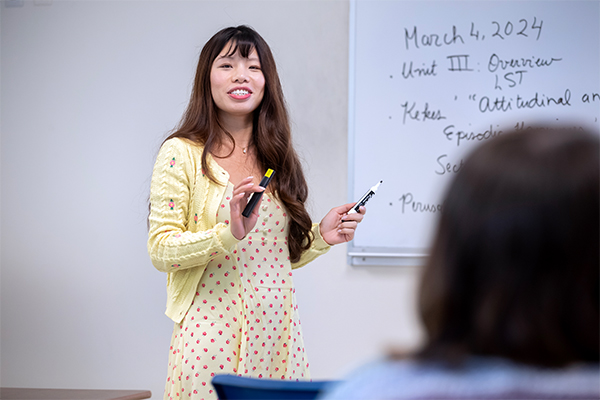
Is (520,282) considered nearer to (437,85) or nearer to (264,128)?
(264,128)

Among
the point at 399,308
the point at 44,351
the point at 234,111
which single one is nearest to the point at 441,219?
the point at 234,111

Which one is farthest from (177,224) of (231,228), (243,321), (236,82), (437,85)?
(437,85)

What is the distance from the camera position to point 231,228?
1190mm

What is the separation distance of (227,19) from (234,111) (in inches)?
41.3

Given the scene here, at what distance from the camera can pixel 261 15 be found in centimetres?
226

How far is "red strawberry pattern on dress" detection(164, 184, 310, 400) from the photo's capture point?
124 centimetres

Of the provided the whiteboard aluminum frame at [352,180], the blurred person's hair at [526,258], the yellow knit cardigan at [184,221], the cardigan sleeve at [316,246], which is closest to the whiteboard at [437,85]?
the whiteboard aluminum frame at [352,180]

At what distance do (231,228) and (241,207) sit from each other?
0.05 meters

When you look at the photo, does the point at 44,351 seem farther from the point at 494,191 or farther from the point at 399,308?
the point at 494,191

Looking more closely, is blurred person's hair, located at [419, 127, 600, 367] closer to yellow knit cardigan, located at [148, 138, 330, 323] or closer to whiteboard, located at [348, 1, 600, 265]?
yellow knit cardigan, located at [148, 138, 330, 323]

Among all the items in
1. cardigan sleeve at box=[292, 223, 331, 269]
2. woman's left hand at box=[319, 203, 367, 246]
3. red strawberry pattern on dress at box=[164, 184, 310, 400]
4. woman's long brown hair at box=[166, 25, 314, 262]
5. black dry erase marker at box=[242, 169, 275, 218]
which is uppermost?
woman's long brown hair at box=[166, 25, 314, 262]

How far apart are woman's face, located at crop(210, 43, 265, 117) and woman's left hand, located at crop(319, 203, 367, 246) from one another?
13.8 inches

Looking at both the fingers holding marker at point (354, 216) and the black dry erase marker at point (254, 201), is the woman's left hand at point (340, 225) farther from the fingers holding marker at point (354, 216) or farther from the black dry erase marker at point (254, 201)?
the black dry erase marker at point (254, 201)

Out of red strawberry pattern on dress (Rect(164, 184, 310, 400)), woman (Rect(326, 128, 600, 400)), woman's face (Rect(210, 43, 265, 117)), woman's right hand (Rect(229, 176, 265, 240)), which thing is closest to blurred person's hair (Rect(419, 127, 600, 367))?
woman (Rect(326, 128, 600, 400))
